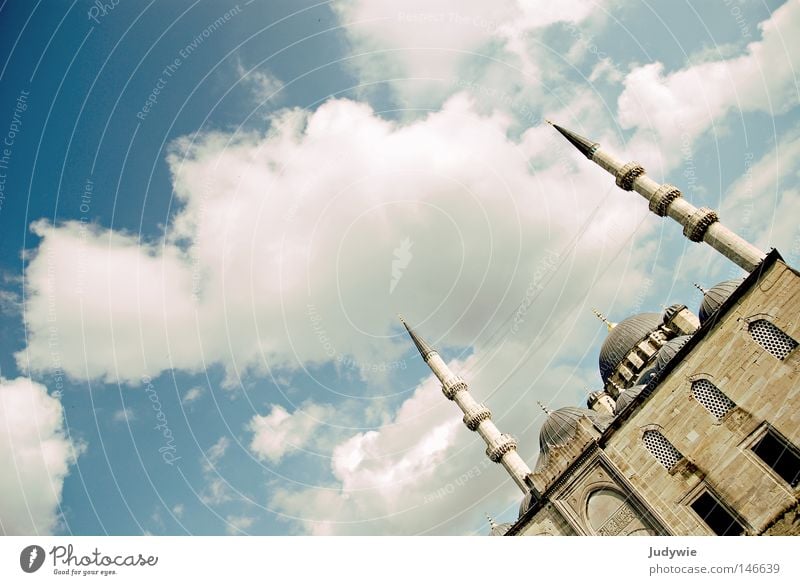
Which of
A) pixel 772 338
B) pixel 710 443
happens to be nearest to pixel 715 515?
pixel 710 443

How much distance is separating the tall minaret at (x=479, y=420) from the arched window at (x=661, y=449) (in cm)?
687

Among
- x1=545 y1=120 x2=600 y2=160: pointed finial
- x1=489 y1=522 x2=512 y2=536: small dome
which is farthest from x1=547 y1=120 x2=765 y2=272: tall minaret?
x1=489 y1=522 x2=512 y2=536: small dome

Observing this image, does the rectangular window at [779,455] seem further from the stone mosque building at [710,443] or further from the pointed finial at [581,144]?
the pointed finial at [581,144]

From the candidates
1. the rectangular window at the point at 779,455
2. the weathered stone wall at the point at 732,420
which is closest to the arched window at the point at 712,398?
the weathered stone wall at the point at 732,420

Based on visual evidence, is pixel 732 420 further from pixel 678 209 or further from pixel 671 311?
pixel 671 311

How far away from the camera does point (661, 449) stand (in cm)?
2180

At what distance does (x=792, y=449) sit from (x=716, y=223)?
46.6 ft

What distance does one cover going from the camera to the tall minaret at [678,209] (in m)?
25.0

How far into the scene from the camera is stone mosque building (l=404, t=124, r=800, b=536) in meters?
18.8

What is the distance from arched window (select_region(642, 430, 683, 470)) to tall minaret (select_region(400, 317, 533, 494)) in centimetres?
687

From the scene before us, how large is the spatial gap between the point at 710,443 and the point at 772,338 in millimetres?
5355
